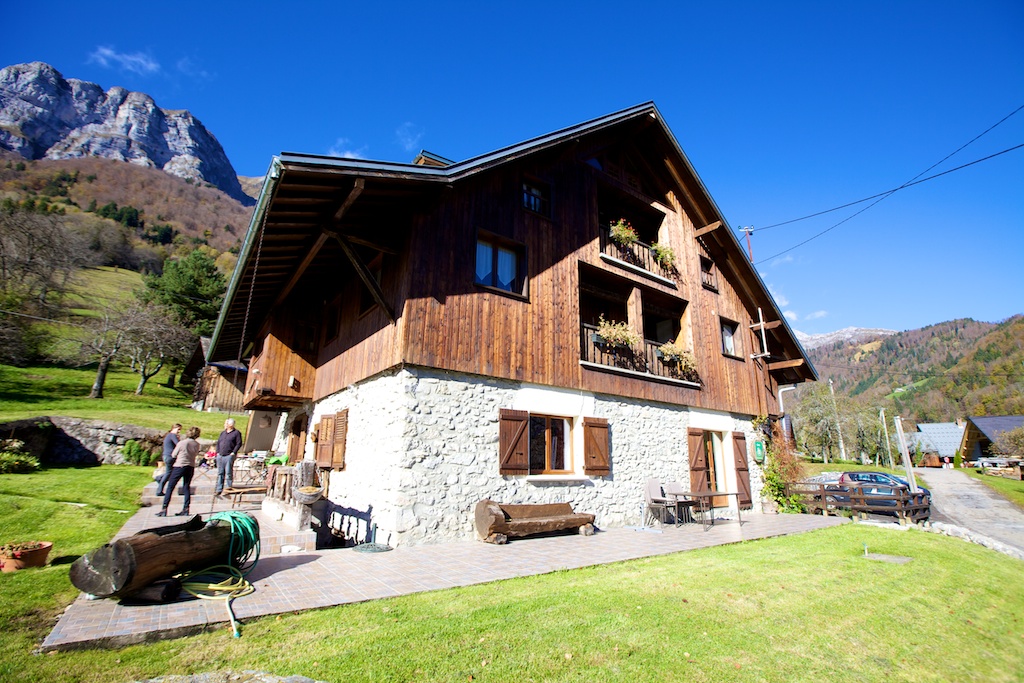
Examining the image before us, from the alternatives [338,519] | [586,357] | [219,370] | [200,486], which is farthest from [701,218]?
[219,370]

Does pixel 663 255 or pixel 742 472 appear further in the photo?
pixel 742 472

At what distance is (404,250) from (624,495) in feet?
24.3

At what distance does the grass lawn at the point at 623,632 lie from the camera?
3293mm

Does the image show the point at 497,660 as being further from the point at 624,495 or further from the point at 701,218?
the point at 701,218

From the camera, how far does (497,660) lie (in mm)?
3418

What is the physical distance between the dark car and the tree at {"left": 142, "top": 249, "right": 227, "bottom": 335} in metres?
37.3

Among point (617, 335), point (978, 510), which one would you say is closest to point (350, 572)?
point (617, 335)

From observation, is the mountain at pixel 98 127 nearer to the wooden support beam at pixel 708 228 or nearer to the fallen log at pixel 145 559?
the wooden support beam at pixel 708 228

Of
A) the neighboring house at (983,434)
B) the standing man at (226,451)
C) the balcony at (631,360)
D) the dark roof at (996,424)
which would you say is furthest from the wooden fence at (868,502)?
the dark roof at (996,424)

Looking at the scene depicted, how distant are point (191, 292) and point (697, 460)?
1459 inches

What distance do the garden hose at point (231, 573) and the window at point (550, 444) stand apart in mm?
5848

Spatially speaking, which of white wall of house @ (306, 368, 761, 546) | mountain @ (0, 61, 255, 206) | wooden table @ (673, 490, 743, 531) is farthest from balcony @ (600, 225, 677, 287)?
mountain @ (0, 61, 255, 206)

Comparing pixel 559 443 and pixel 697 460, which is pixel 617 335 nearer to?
pixel 559 443

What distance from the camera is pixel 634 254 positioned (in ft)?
44.2
